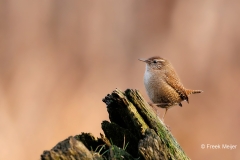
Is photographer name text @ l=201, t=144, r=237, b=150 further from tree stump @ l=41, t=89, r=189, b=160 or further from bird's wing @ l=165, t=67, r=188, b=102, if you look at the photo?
tree stump @ l=41, t=89, r=189, b=160

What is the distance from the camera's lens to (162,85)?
9.83 ft

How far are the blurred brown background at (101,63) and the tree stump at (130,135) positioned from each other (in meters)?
3.50

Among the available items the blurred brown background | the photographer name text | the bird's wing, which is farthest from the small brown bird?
the photographer name text

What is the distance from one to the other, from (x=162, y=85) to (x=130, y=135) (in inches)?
50.0

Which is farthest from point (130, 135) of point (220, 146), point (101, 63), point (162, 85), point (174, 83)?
point (220, 146)

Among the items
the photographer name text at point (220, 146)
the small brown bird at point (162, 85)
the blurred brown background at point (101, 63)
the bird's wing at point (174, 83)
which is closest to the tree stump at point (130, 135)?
the small brown bird at point (162, 85)

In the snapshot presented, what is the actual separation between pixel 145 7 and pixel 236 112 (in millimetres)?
2314

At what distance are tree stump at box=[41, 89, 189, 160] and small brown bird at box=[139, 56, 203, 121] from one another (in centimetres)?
111

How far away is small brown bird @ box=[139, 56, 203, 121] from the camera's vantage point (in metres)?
2.98

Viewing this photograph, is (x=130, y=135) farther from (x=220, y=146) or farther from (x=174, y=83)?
(x=220, y=146)

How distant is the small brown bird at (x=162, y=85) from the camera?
2984mm

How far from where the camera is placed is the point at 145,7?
548 cm

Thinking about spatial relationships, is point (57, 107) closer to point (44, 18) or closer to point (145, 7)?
point (44, 18)

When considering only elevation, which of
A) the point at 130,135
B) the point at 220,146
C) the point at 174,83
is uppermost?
the point at 174,83
